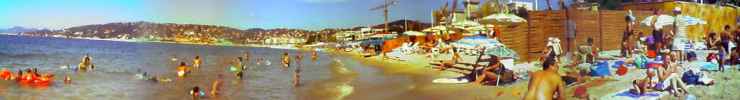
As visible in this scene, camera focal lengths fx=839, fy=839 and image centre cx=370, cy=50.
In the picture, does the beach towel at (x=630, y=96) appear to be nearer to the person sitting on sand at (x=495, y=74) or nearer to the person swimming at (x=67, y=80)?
the person sitting on sand at (x=495, y=74)

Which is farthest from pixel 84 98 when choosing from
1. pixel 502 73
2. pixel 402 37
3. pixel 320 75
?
pixel 502 73

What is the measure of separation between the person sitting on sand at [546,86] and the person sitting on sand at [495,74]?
8cm

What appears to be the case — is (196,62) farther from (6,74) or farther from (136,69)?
(6,74)

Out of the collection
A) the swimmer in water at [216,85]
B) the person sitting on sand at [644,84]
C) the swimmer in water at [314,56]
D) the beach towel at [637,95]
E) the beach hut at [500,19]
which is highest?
the beach hut at [500,19]

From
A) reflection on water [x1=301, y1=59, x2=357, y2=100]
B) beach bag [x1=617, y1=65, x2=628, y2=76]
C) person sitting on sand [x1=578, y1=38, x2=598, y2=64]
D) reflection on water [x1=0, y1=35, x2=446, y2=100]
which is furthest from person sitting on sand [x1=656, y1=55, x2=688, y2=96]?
reflection on water [x1=301, y1=59, x2=357, y2=100]

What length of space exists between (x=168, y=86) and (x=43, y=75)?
0.46 meters

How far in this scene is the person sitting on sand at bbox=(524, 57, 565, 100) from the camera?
3.02 metres

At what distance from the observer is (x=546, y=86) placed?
302 centimetres

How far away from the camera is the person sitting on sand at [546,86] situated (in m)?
3.02

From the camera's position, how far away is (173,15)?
313 centimetres

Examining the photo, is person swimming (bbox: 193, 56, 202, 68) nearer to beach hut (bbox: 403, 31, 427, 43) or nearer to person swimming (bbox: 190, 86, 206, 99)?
person swimming (bbox: 190, 86, 206, 99)

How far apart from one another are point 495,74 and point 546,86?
191 mm

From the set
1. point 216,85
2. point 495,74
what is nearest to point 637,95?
point 495,74

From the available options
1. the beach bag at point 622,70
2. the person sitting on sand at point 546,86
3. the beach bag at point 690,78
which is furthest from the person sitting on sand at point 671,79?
the person sitting on sand at point 546,86
